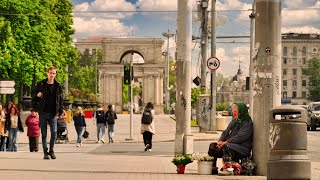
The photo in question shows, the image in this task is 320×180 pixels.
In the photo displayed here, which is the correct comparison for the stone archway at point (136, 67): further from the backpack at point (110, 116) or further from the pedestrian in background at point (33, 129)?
the pedestrian in background at point (33, 129)

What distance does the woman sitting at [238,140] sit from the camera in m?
13.5

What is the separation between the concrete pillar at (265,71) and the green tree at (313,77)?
516ft

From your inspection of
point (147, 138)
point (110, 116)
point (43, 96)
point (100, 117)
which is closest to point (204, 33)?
point (110, 116)

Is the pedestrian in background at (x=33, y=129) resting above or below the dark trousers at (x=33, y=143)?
above

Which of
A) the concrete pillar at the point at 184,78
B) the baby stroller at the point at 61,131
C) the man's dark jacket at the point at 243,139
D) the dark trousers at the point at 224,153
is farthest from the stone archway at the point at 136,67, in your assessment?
the man's dark jacket at the point at 243,139

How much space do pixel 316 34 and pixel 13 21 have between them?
465 feet

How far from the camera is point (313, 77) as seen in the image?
17538 centimetres

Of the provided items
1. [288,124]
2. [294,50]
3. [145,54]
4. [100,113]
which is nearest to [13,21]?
[100,113]

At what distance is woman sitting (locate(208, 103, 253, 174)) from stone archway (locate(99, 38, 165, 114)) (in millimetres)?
119451

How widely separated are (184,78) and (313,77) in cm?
15937

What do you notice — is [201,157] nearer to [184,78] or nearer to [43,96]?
[43,96]

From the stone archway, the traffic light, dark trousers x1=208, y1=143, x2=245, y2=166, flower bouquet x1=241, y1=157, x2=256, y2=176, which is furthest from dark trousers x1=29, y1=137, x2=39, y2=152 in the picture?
the stone archway

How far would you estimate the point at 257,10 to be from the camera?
13281mm

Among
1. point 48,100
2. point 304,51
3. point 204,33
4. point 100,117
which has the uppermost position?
point 304,51
